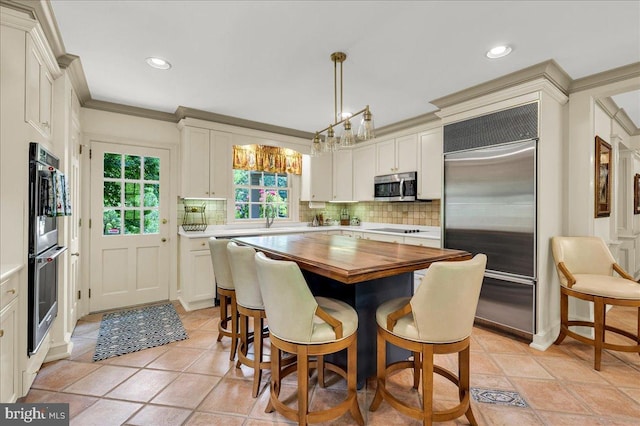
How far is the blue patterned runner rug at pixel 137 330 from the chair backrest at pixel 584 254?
144 inches

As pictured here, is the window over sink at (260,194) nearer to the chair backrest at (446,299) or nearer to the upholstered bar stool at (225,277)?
the upholstered bar stool at (225,277)

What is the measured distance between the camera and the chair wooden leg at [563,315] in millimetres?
2623

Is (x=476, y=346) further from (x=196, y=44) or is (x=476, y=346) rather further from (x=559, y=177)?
(x=196, y=44)

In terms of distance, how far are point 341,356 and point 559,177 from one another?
268cm

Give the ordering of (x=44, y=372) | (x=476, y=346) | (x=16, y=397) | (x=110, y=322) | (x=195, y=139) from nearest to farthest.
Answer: (x=16, y=397)
(x=44, y=372)
(x=476, y=346)
(x=110, y=322)
(x=195, y=139)

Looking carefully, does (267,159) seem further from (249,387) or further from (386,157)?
(249,387)

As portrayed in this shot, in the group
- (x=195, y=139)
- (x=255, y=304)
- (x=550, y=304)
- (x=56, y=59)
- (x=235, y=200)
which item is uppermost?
(x=56, y=59)

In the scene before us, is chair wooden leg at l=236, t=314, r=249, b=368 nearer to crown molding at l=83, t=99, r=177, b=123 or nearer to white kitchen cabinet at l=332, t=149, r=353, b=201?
crown molding at l=83, t=99, r=177, b=123

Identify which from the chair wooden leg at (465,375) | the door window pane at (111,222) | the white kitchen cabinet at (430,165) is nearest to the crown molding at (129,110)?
the door window pane at (111,222)

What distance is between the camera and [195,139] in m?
3.78

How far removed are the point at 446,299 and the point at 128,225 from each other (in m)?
3.77

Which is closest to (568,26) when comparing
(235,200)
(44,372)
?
(235,200)

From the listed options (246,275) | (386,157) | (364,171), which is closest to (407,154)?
(386,157)

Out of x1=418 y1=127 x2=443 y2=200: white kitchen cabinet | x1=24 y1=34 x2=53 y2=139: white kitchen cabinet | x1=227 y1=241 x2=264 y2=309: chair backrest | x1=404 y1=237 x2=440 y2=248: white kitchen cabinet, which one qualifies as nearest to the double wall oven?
x1=24 y1=34 x2=53 y2=139: white kitchen cabinet
